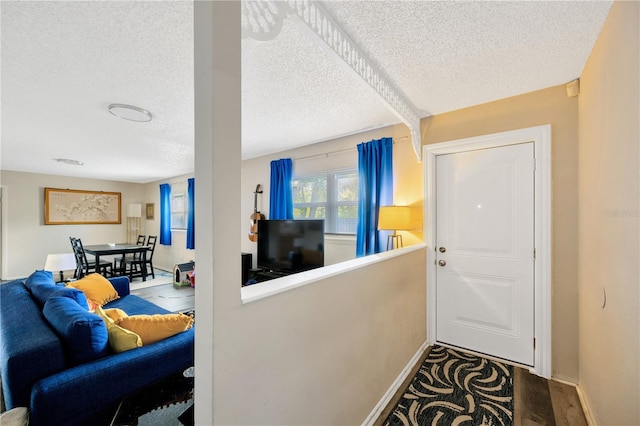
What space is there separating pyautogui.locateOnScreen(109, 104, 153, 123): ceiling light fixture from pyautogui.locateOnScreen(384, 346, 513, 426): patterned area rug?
10.9 feet

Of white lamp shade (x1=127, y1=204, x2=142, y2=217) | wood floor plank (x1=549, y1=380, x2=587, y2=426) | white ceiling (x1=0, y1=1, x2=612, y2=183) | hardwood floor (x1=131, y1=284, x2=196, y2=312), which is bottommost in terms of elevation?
hardwood floor (x1=131, y1=284, x2=196, y2=312)

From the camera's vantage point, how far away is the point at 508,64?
1842 millimetres

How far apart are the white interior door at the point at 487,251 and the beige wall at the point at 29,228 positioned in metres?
8.32

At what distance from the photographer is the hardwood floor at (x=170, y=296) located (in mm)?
4105

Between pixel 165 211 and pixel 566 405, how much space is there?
761 cm

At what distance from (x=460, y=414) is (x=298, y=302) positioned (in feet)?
4.92

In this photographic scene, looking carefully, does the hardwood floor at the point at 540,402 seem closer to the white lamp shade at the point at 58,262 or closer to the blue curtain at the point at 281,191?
the blue curtain at the point at 281,191

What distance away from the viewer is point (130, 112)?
2.61m

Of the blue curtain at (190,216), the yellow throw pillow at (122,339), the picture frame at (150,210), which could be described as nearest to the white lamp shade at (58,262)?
the blue curtain at (190,216)

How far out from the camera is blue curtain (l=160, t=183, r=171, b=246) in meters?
6.71

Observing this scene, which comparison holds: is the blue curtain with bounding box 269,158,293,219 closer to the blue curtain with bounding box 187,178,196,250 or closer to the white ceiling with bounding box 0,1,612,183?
the white ceiling with bounding box 0,1,612,183

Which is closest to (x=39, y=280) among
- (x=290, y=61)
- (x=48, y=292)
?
(x=48, y=292)

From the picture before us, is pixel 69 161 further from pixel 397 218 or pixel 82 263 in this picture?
pixel 397 218

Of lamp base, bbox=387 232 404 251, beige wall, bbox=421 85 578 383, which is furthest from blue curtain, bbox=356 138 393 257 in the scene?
beige wall, bbox=421 85 578 383
